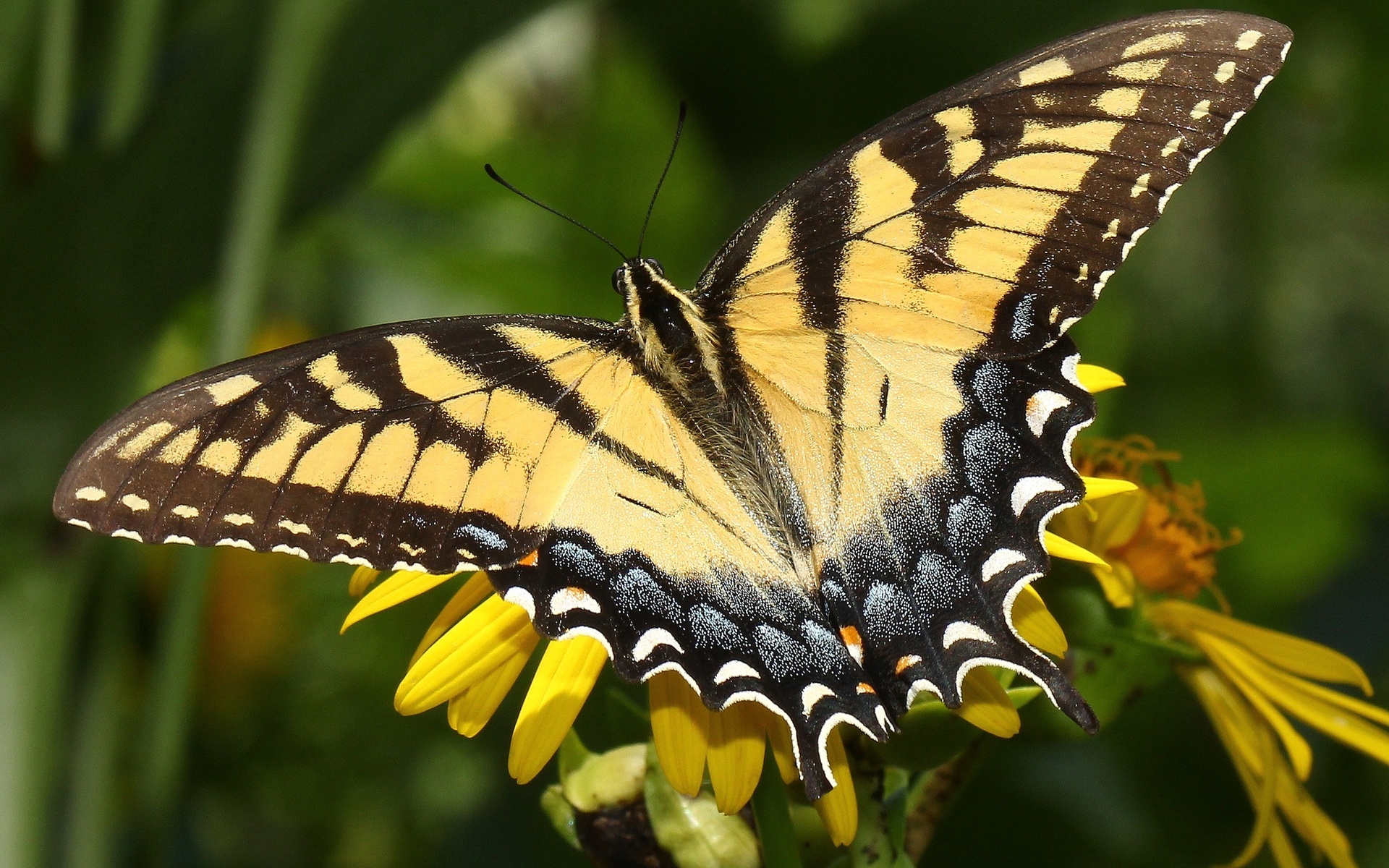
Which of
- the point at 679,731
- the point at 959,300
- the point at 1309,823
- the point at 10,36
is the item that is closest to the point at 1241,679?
the point at 1309,823

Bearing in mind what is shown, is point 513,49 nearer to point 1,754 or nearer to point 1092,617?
point 1,754

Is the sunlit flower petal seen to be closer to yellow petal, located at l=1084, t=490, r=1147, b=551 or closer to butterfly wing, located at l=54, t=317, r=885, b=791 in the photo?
yellow petal, located at l=1084, t=490, r=1147, b=551

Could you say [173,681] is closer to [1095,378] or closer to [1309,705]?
[1095,378]

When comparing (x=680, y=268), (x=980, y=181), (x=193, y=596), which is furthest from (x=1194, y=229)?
(x=193, y=596)

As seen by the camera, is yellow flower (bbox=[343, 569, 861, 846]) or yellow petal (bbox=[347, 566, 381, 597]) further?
yellow petal (bbox=[347, 566, 381, 597])

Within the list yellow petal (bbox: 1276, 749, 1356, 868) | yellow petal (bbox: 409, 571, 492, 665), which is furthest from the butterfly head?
yellow petal (bbox: 1276, 749, 1356, 868)

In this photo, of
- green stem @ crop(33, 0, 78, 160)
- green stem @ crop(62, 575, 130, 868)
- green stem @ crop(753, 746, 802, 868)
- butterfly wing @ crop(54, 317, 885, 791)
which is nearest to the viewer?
green stem @ crop(753, 746, 802, 868)

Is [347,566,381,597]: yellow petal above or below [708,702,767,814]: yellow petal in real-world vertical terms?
above
